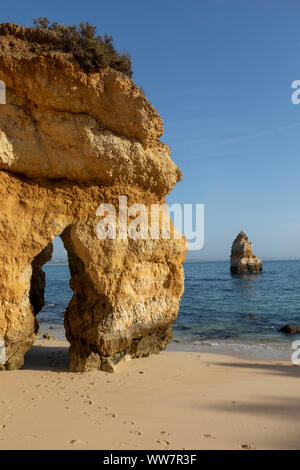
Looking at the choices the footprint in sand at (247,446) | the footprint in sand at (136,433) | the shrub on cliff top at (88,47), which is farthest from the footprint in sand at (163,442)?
the shrub on cliff top at (88,47)

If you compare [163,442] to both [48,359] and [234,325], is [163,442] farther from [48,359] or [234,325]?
[234,325]

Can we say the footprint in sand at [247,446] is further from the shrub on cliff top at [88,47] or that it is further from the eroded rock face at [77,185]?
the shrub on cliff top at [88,47]

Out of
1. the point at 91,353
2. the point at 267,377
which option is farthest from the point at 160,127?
the point at 267,377

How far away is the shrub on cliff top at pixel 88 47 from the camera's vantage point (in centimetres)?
802

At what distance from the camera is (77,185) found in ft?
28.2

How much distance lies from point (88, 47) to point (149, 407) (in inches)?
315

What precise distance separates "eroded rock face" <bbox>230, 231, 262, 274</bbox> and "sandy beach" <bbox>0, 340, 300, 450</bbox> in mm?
52040

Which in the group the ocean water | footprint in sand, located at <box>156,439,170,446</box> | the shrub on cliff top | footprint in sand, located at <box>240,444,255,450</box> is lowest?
the ocean water

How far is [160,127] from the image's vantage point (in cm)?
921

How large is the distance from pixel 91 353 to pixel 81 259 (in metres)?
2.40

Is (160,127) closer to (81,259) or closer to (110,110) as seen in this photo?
(110,110)

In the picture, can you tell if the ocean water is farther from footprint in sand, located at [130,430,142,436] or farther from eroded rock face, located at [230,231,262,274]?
eroded rock face, located at [230,231,262,274]

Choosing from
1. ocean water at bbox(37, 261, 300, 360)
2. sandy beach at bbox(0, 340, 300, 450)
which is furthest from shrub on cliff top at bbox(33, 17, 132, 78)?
ocean water at bbox(37, 261, 300, 360)

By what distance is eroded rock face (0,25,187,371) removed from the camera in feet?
25.5
